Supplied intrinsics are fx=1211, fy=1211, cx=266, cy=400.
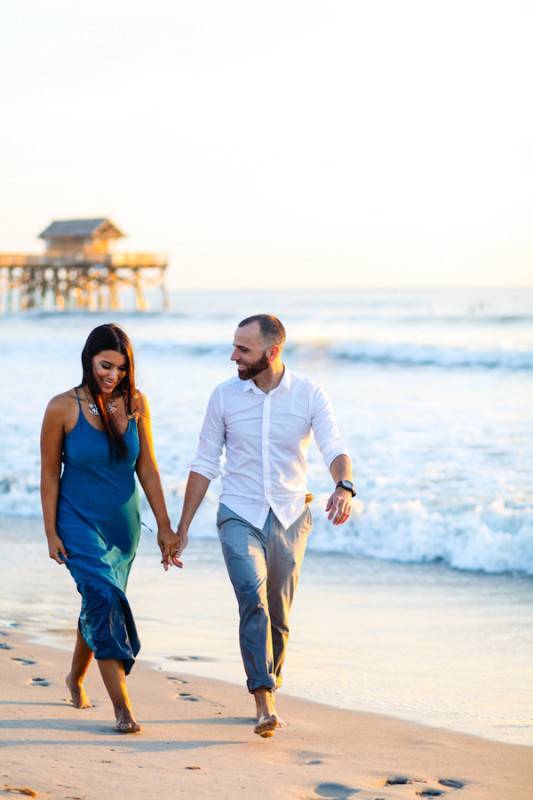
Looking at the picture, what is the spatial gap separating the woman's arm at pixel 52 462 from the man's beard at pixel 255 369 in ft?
2.21

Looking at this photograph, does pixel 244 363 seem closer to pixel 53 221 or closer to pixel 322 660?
pixel 322 660

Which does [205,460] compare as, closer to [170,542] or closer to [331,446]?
[170,542]

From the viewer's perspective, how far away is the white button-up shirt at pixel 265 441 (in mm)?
4535

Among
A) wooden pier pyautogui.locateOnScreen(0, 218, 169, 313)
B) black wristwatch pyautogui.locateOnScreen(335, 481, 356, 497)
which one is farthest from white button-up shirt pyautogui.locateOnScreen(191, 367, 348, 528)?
wooden pier pyautogui.locateOnScreen(0, 218, 169, 313)

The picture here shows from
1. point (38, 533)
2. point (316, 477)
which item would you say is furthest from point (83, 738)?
point (316, 477)

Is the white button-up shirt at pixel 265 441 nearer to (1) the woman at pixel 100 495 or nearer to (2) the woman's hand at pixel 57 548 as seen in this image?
(1) the woman at pixel 100 495

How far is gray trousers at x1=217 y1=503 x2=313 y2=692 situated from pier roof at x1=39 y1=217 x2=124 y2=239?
50699mm

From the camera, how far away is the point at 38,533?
31.1 ft

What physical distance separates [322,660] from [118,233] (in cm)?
5133

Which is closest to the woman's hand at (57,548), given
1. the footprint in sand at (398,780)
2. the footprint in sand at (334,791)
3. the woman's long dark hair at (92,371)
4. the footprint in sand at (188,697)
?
the woman's long dark hair at (92,371)

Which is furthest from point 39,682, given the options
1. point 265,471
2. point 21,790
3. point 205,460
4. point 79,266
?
point 79,266

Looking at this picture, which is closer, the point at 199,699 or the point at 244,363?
the point at 244,363

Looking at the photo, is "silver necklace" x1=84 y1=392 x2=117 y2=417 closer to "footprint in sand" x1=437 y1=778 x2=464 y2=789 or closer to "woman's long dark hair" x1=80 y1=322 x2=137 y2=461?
"woman's long dark hair" x1=80 y1=322 x2=137 y2=461

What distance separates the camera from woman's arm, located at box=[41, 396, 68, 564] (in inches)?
171
